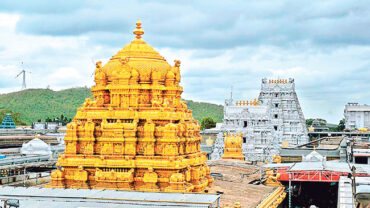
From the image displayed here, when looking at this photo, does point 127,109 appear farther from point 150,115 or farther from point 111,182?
point 111,182

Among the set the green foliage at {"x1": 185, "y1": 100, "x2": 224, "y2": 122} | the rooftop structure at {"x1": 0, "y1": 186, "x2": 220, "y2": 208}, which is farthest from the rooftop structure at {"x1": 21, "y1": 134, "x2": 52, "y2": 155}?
the green foliage at {"x1": 185, "y1": 100, "x2": 224, "y2": 122}

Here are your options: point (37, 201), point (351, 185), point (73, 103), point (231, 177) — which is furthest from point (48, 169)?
point (73, 103)

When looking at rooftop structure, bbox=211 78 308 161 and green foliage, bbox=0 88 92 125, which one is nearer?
rooftop structure, bbox=211 78 308 161

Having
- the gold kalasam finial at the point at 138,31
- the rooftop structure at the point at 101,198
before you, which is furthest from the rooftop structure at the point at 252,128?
the rooftop structure at the point at 101,198

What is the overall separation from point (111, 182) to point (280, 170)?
→ 1164cm

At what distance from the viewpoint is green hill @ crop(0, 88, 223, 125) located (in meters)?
144

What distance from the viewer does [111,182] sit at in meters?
21.9

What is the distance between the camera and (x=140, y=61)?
925 inches

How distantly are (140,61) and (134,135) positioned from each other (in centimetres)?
329

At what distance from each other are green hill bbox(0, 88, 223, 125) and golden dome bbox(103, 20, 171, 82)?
388 ft

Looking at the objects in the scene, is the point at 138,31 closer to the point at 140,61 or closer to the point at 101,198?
the point at 140,61

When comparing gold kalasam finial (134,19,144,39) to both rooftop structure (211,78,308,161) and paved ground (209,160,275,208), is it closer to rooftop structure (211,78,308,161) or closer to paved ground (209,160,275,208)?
paved ground (209,160,275,208)

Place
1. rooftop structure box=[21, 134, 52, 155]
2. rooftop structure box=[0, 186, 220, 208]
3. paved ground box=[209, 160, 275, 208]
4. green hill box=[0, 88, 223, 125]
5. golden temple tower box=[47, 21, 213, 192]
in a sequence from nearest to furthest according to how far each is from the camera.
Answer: rooftop structure box=[0, 186, 220, 208]
golden temple tower box=[47, 21, 213, 192]
paved ground box=[209, 160, 275, 208]
rooftop structure box=[21, 134, 52, 155]
green hill box=[0, 88, 223, 125]

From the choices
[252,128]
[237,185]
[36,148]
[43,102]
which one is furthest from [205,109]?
[237,185]
